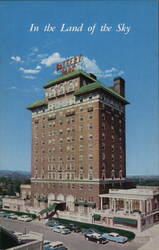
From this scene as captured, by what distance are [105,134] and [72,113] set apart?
752cm

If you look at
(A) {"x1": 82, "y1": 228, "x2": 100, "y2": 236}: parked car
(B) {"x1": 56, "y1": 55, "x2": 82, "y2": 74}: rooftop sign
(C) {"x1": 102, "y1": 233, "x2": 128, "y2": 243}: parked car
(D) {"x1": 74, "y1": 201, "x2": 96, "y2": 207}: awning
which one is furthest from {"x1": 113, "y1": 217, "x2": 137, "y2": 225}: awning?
(B) {"x1": 56, "y1": 55, "x2": 82, "y2": 74}: rooftop sign

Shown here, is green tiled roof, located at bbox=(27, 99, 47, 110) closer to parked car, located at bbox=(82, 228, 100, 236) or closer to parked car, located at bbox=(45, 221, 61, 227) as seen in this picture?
parked car, located at bbox=(45, 221, 61, 227)

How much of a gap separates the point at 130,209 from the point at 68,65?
2852 centimetres

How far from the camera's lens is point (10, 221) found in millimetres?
42812

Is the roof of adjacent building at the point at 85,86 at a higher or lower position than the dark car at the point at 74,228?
higher

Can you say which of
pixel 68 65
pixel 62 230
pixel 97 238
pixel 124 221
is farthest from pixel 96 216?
pixel 68 65

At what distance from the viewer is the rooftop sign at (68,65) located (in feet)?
157

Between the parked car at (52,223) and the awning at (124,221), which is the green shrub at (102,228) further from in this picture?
the awning at (124,221)

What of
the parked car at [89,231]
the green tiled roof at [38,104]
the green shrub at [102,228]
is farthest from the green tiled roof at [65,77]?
the parked car at [89,231]

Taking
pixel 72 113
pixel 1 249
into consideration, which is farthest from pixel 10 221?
pixel 1 249

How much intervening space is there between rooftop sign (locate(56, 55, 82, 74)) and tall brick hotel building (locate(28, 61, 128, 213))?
97cm

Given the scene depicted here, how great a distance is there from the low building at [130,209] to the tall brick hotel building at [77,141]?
2.63 metres

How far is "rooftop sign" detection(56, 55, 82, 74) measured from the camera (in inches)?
1880

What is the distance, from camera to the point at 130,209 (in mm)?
38781
